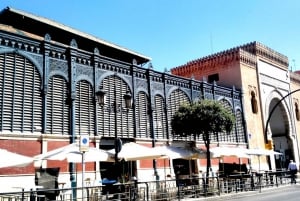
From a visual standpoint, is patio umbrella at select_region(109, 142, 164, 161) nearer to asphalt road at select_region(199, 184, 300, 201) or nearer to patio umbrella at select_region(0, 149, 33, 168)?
asphalt road at select_region(199, 184, 300, 201)

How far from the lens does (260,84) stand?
31203 mm

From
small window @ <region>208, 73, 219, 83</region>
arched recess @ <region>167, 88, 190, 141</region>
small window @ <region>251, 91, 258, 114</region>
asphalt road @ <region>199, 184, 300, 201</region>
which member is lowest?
asphalt road @ <region>199, 184, 300, 201</region>

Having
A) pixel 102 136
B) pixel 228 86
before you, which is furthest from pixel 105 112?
pixel 228 86

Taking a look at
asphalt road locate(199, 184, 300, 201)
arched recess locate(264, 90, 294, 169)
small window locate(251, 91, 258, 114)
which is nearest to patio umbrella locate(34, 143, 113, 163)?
asphalt road locate(199, 184, 300, 201)

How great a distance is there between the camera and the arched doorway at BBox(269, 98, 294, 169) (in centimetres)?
3397

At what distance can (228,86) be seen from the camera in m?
29.6

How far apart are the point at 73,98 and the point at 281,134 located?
83.3 ft

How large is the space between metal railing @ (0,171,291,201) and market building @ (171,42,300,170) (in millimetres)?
9513

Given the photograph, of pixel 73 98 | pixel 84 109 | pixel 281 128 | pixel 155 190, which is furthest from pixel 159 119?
pixel 281 128

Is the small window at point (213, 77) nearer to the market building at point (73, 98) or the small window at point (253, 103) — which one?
the small window at point (253, 103)

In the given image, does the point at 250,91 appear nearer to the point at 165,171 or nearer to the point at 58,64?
the point at 165,171

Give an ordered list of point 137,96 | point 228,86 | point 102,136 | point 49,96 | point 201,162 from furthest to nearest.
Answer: point 228,86 < point 201,162 < point 137,96 < point 102,136 < point 49,96

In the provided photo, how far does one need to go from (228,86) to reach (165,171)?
12.1 m

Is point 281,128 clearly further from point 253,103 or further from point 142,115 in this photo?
point 142,115
